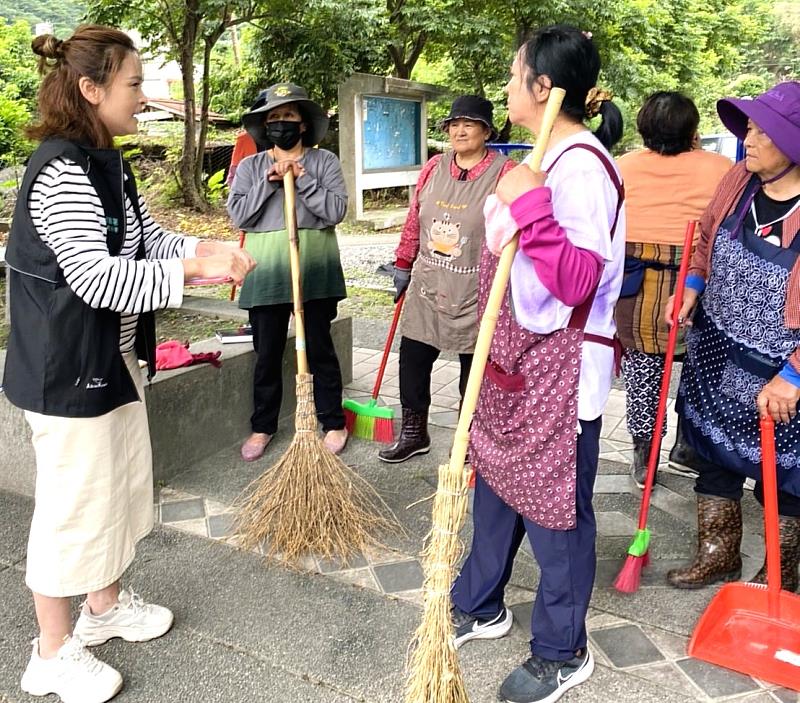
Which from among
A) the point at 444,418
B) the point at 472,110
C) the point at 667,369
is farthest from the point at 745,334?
the point at 444,418

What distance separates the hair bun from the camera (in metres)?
1.97

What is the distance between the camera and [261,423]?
3914 millimetres

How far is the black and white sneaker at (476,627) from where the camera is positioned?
7.92 feet

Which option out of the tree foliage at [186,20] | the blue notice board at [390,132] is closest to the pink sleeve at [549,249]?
the tree foliage at [186,20]

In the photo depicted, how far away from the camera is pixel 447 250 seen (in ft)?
11.6

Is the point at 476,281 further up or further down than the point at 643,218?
further down

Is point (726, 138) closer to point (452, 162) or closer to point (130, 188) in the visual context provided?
point (452, 162)

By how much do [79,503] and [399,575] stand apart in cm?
124

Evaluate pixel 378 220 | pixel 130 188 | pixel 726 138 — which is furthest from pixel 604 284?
pixel 726 138

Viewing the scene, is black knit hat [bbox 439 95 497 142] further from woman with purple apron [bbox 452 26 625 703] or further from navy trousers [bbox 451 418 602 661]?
navy trousers [bbox 451 418 602 661]

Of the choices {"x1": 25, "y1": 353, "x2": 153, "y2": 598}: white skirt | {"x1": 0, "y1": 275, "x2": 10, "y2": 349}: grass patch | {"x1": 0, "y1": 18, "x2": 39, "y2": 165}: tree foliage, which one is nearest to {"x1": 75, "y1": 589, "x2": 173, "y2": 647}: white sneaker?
{"x1": 25, "y1": 353, "x2": 153, "y2": 598}: white skirt

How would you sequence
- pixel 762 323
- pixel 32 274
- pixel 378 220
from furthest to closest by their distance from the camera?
pixel 378 220, pixel 762 323, pixel 32 274

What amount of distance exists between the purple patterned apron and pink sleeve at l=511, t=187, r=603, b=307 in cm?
16

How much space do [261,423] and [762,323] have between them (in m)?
2.50
